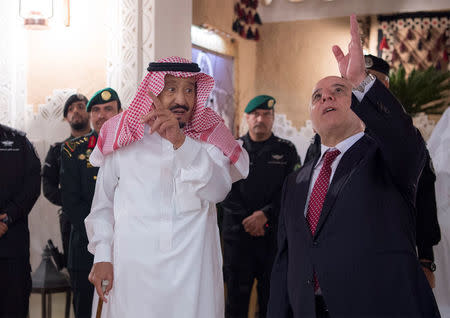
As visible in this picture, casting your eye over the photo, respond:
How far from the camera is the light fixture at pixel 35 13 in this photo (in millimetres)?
4094

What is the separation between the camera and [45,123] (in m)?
4.37

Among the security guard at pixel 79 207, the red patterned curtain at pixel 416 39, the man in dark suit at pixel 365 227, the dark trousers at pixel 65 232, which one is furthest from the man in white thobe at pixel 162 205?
the red patterned curtain at pixel 416 39

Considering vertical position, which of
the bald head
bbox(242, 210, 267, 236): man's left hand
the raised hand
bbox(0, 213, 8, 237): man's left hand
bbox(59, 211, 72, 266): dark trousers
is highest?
the raised hand

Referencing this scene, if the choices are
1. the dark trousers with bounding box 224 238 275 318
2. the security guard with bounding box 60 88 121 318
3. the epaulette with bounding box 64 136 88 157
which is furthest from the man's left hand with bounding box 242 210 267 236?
the epaulette with bounding box 64 136 88 157

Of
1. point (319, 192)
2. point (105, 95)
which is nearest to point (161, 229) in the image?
point (319, 192)

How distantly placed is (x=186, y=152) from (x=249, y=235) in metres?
1.73

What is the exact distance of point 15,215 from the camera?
10.8 feet

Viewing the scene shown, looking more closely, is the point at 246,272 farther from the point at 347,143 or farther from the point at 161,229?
the point at 347,143

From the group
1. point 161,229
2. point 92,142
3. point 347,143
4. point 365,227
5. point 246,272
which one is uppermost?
point 347,143

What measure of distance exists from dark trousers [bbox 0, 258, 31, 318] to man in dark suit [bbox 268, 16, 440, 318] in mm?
1962

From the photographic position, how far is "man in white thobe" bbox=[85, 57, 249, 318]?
2281 millimetres

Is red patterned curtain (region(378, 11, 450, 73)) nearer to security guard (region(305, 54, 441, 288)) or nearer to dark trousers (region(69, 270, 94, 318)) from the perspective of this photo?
security guard (region(305, 54, 441, 288))

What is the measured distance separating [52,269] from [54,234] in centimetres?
59

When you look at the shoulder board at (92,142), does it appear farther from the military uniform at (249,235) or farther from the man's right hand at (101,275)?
the man's right hand at (101,275)
